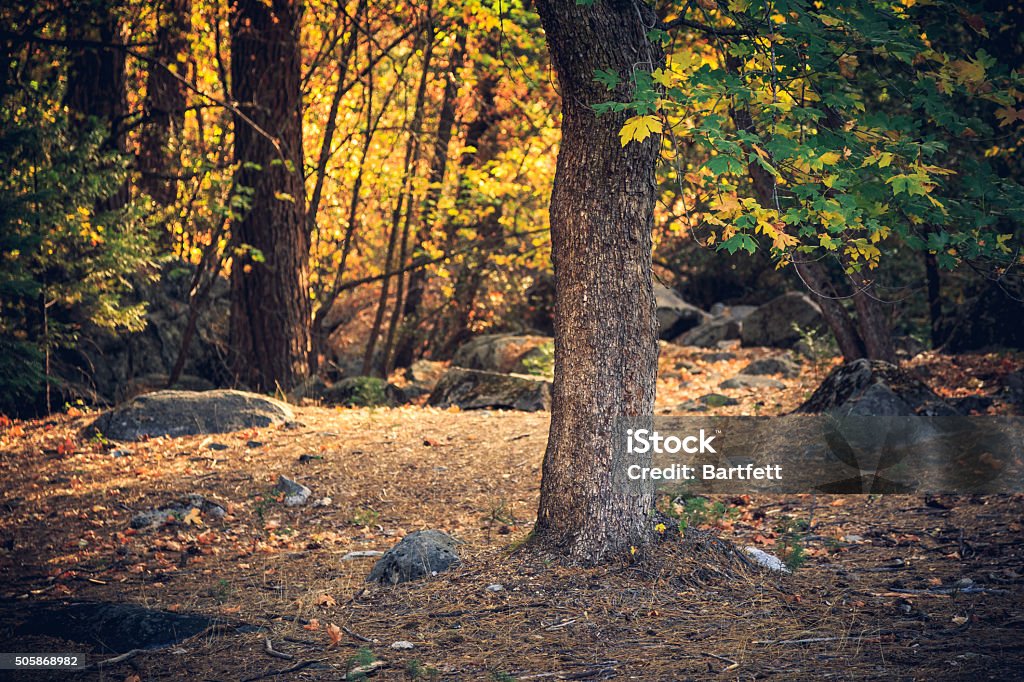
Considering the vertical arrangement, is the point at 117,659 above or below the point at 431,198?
below

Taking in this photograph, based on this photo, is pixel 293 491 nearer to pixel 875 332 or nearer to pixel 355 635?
pixel 355 635

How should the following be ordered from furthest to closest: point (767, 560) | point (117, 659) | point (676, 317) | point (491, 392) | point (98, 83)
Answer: point (676, 317)
point (98, 83)
point (491, 392)
point (767, 560)
point (117, 659)

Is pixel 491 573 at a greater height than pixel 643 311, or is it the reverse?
pixel 643 311

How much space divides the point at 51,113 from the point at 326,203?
22.7 ft

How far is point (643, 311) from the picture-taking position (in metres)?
5.43

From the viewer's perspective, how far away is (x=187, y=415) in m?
9.66

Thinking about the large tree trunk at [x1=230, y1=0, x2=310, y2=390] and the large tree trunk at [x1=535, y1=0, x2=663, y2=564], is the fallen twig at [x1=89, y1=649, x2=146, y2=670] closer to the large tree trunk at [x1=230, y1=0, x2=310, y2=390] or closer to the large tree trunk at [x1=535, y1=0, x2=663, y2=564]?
the large tree trunk at [x1=535, y1=0, x2=663, y2=564]

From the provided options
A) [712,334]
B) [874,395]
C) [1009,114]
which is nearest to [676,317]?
[712,334]

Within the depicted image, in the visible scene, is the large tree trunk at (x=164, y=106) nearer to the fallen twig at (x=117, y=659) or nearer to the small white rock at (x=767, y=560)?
the fallen twig at (x=117, y=659)

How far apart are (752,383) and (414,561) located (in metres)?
8.11

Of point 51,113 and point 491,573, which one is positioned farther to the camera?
point 51,113

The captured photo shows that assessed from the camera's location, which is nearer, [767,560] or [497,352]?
[767,560]

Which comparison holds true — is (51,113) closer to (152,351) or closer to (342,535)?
(152,351)

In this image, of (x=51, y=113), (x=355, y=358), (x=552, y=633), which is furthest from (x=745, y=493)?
(x=355, y=358)
